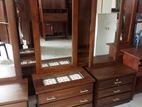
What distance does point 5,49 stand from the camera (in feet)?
6.15

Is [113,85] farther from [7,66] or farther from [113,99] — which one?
[7,66]

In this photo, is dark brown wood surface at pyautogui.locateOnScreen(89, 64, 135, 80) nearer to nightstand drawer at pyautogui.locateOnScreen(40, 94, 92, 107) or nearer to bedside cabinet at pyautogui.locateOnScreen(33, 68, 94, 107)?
bedside cabinet at pyautogui.locateOnScreen(33, 68, 94, 107)

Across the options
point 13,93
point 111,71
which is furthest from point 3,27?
point 111,71

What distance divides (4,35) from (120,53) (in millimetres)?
1689

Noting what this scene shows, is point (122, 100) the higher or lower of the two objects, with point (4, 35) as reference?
lower

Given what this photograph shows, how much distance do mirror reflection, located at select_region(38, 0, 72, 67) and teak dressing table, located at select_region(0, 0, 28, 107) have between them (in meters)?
0.32

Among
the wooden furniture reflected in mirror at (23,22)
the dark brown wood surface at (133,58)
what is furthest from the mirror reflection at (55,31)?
the dark brown wood surface at (133,58)

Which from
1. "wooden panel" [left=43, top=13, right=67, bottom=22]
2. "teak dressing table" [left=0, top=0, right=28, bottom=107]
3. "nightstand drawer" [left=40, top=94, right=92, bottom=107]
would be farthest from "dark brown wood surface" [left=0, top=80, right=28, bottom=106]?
"wooden panel" [left=43, top=13, right=67, bottom=22]

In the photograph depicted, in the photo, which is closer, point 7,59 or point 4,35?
point 4,35

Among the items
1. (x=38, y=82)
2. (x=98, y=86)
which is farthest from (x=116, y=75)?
(x=38, y=82)

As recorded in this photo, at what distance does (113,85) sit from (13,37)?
4.60ft

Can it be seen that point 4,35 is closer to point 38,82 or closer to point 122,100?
point 38,82

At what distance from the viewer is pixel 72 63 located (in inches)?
87.7

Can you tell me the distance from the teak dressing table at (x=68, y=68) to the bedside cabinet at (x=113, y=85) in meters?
0.13
